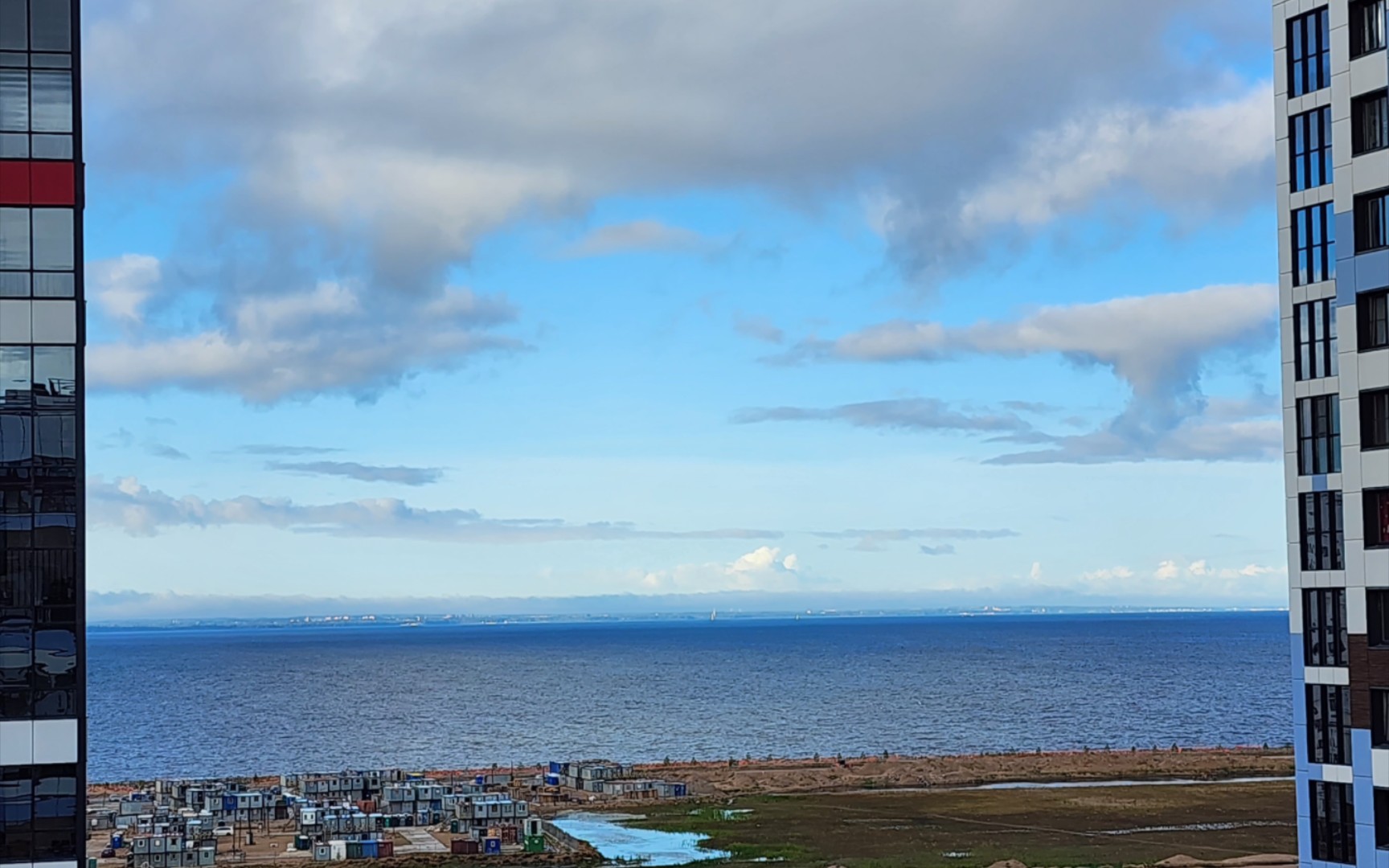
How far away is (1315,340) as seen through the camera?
180 ft

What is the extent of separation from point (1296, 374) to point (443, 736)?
501 feet

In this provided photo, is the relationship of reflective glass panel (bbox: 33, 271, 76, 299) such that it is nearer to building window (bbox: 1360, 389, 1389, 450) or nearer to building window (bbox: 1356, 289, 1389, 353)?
building window (bbox: 1356, 289, 1389, 353)

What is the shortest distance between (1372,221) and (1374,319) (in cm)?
306


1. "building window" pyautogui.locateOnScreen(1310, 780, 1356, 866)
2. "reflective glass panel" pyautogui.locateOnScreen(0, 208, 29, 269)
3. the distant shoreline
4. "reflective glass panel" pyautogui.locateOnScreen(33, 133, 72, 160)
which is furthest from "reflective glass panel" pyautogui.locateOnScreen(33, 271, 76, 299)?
the distant shoreline

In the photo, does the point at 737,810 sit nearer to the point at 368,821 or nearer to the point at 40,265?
the point at 368,821

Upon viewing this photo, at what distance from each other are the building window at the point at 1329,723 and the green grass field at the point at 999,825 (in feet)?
75.9

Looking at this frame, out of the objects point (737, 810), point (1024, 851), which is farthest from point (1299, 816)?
point (737, 810)

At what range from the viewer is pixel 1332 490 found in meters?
54.0


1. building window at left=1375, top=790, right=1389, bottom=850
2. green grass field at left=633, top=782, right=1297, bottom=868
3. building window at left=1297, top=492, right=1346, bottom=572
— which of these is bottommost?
green grass field at left=633, top=782, right=1297, bottom=868

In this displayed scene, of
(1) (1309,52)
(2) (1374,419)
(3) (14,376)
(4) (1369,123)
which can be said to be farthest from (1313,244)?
(3) (14,376)

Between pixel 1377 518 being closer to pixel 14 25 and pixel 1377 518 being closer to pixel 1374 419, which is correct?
pixel 1374 419

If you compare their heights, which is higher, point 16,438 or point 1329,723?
point 16,438

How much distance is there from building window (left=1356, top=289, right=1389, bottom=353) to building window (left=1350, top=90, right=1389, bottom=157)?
473 centimetres

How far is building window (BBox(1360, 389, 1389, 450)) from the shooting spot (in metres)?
44.3
